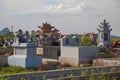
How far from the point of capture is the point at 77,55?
1602cm

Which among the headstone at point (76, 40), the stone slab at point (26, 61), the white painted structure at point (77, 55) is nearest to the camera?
the stone slab at point (26, 61)

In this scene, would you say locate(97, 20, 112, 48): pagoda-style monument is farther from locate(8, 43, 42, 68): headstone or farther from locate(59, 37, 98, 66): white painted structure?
locate(8, 43, 42, 68): headstone

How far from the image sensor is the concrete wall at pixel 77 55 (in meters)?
16.0

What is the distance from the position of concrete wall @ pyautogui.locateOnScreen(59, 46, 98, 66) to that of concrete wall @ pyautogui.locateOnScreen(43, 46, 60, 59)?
79cm

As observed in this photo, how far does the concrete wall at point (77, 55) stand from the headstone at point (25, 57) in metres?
2.23

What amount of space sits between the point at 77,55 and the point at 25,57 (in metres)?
3.17


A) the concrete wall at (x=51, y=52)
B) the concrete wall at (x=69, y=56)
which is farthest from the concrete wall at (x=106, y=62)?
the concrete wall at (x=51, y=52)

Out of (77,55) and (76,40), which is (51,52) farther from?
(77,55)

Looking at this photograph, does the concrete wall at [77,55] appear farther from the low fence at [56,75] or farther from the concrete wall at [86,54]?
the low fence at [56,75]

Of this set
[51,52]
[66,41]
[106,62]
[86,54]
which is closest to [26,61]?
[86,54]

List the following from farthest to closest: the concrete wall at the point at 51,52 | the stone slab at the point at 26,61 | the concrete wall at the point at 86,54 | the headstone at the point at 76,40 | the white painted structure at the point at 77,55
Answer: the headstone at the point at 76,40
the concrete wall at the point at 51,52
the concrete wall at the point at 86,54
the white painted structure at the point at 77,55
the stone slab at the point at 26,61

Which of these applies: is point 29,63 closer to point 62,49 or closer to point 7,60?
point 7,60

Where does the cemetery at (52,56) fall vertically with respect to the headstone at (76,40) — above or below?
below

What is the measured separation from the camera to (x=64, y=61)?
54.7 ft
